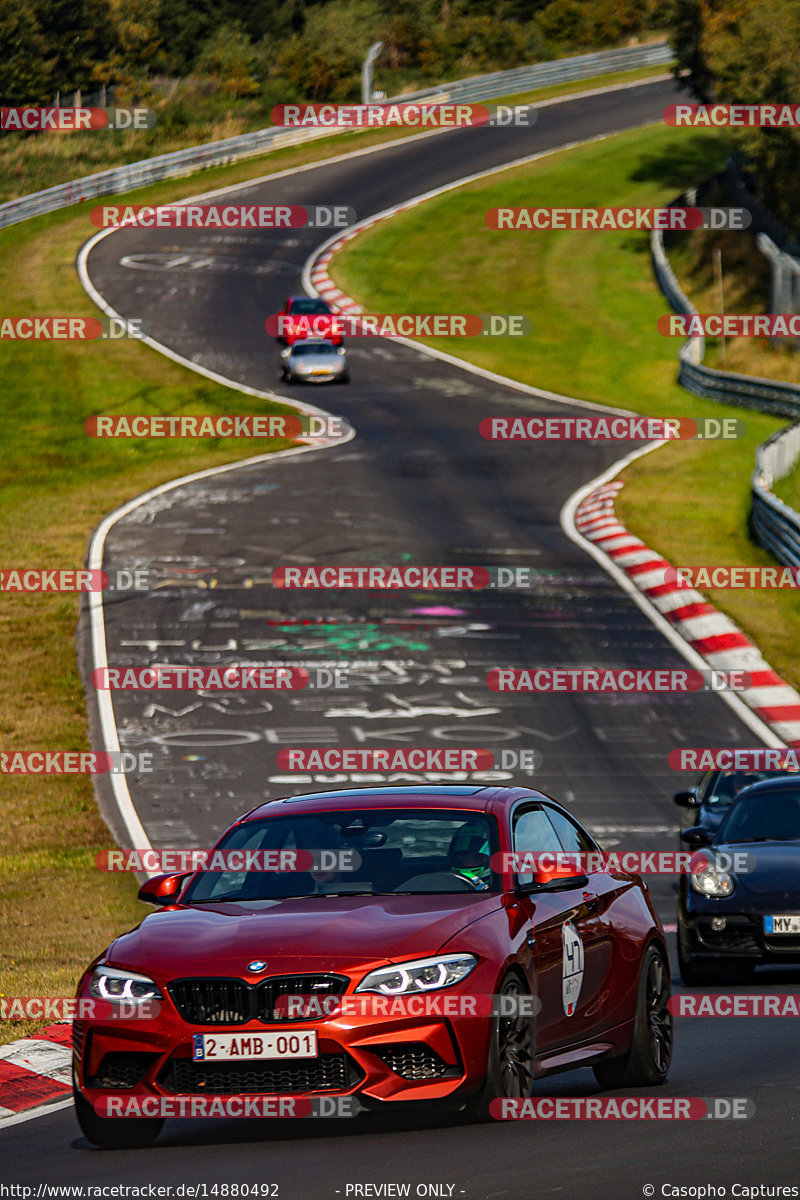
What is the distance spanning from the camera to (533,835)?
861 cm

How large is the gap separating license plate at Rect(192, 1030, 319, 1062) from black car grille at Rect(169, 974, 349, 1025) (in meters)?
0.06

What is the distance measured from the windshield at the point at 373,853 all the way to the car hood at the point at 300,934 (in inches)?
5.4

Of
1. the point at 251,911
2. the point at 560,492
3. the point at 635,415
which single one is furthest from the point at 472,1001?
the point at 635,415

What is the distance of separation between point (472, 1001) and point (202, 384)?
35210mm

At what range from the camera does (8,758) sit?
19.7 m

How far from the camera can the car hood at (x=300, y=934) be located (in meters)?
7.28

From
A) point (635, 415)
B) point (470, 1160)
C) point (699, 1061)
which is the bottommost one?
point (635, 415)

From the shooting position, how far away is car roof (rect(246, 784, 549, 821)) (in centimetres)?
837

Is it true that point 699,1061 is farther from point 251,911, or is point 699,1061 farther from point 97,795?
point 97,795
